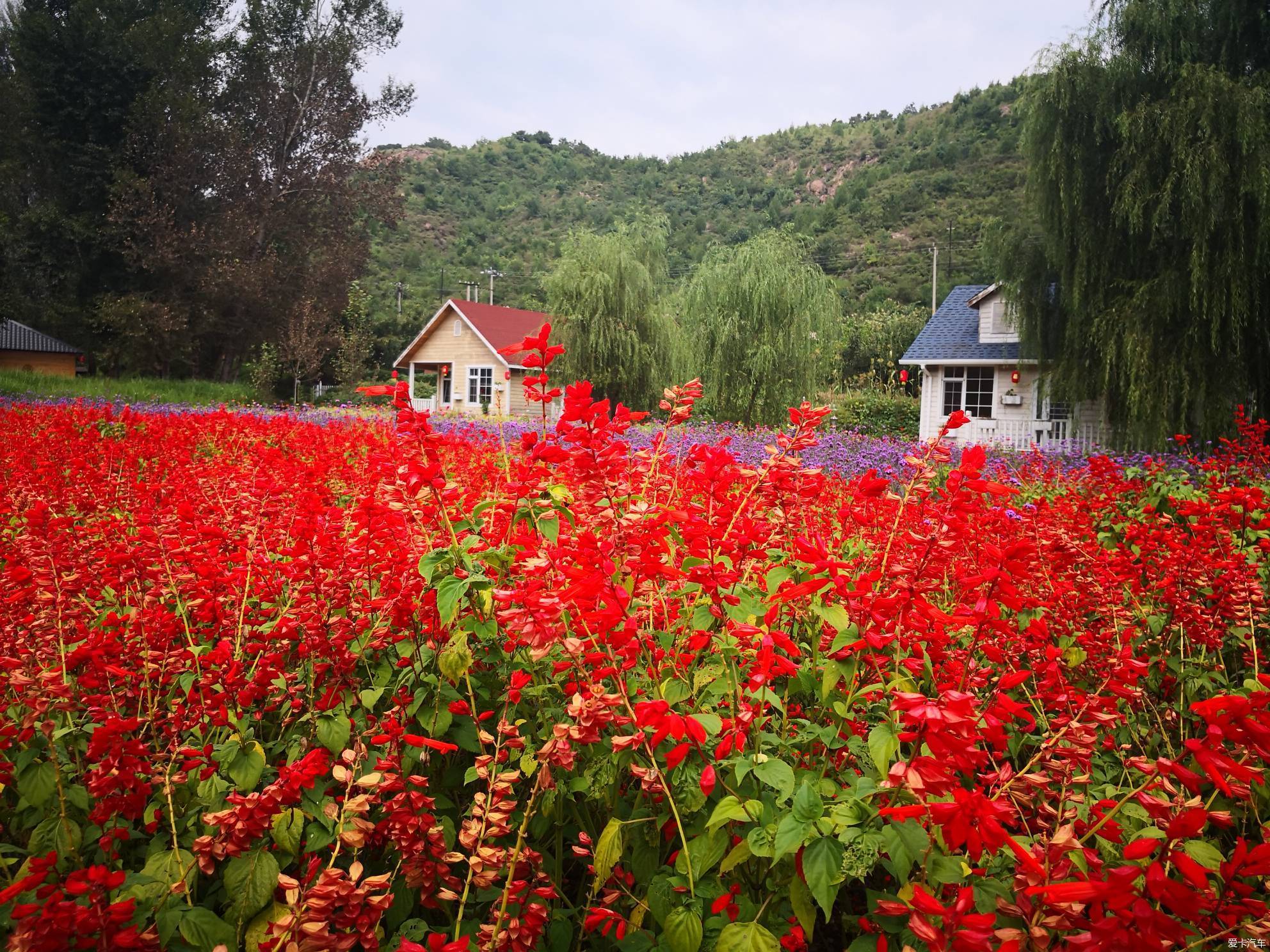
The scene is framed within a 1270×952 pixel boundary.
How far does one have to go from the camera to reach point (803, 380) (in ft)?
58.3

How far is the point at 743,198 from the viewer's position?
69625mm

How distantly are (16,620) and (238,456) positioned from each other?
485 centimetres

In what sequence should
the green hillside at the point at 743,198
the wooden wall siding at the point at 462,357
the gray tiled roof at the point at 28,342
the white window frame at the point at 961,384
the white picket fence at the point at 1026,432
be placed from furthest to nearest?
the green hillside at the point at 743,198, the gray tiled roof at the point at 28,342, the wooden wall siding at the point at 462,357, the white window frame at the point at 961,384, the white picket fence at the point at 1026,432

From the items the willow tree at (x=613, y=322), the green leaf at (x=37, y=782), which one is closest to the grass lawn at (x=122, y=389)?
the willow tree at (x=613, y=322)

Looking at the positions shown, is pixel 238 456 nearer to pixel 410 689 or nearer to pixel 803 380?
pixel 410 689

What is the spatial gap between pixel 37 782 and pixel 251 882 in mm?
543

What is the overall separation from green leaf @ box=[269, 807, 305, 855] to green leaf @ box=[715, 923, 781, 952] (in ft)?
2.62

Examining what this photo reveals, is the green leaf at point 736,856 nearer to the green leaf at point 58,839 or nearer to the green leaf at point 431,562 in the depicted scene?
the green leaf at point 431,562

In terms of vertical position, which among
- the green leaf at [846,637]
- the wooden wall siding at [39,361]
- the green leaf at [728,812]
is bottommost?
the green leaf at [728,812]

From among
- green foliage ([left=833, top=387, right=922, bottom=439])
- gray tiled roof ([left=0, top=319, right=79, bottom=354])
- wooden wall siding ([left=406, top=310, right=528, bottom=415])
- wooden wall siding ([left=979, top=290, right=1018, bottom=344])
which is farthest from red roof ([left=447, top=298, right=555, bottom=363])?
gray tiled roof ([left=0, top=319, right=79, bottom=354])

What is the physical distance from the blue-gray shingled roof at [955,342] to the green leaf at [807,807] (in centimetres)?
2125

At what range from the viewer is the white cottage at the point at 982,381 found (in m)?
19.5

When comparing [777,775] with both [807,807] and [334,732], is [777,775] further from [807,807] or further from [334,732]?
[334,732]

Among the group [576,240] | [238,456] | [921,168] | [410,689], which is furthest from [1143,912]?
[921,168]
